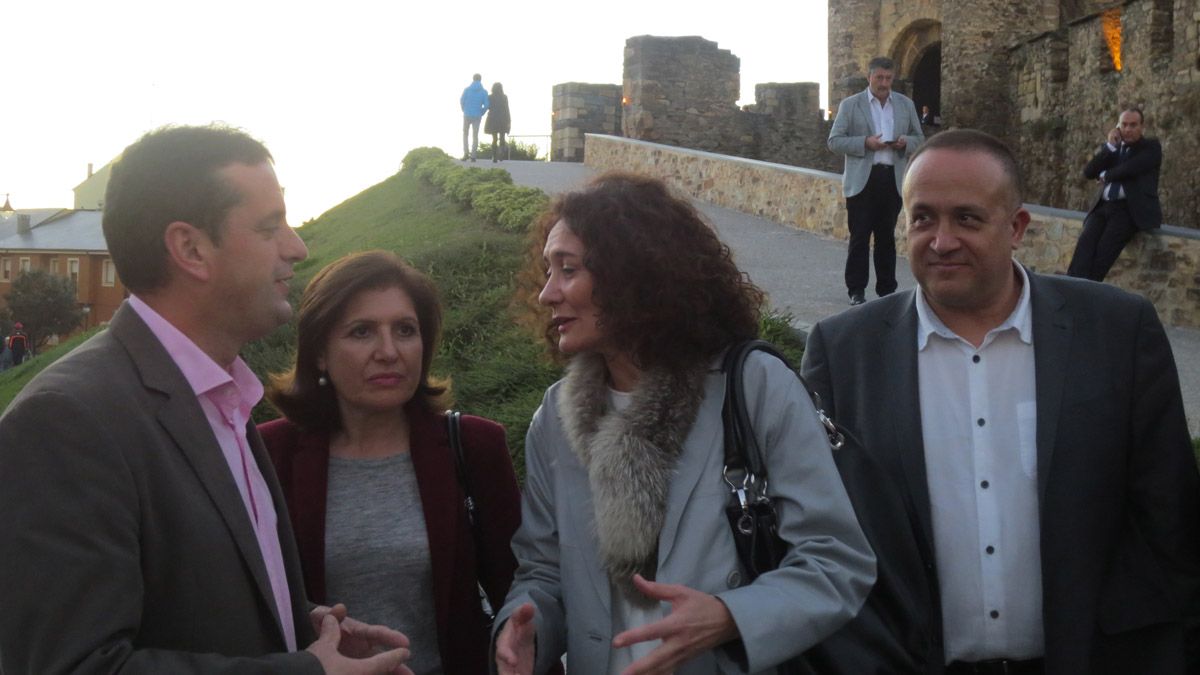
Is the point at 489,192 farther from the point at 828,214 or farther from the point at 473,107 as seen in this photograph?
the point at 473,107

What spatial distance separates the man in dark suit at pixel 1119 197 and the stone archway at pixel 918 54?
19.5 meters

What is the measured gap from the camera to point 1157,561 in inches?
125

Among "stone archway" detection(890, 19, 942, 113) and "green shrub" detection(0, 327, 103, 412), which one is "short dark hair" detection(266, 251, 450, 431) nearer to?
"green shrub" detection(0, 327, 103, 412)

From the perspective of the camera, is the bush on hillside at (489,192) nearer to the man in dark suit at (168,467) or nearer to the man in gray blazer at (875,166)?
the man in gray blazer at (875,166)

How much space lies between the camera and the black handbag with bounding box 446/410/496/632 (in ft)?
11.8

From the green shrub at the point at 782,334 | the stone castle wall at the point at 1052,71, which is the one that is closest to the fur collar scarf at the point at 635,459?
the green shrub at the point at 782,334

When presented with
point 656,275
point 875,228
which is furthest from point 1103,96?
point 656,275

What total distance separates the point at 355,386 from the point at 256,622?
51.1 inches

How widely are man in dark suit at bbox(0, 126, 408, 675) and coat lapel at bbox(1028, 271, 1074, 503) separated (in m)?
1.61

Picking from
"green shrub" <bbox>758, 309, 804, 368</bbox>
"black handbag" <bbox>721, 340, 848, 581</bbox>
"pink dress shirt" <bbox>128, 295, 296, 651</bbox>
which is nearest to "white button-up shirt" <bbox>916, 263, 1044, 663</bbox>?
"black handbag" <bbox>721, 340, 848, 581</bbox>

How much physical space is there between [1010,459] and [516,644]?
131cm

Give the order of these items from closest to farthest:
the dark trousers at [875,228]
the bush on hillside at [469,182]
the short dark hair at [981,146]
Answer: the short dark hair at [981,146] → the dark trousers at [875,228] → the bush on hillside at [469,182]

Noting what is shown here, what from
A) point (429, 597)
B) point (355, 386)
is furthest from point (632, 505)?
point (355, 386)

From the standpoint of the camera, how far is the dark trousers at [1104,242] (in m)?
11.8
